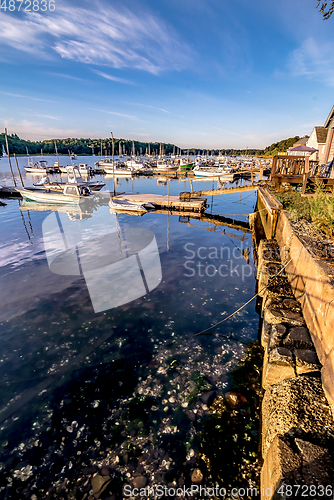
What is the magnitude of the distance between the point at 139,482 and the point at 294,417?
3.23 metres

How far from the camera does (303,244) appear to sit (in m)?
7.11

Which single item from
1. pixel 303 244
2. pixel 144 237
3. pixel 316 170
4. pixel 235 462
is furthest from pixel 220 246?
pixel 316 170

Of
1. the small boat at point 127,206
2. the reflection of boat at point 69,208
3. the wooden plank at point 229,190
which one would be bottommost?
the reflection of boat at point 69,208

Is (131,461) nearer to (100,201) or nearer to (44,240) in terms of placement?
(44,240)

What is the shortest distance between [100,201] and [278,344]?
31967 mm

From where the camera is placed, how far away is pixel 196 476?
4285 mm

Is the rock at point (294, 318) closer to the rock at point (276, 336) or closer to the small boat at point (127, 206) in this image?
the rock at point (276, 336)

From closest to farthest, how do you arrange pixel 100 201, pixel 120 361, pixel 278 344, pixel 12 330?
pixel 278 344 → pixel 120 361 → pixel 12 330 → pixel 100 201

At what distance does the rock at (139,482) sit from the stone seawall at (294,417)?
86.1 inches

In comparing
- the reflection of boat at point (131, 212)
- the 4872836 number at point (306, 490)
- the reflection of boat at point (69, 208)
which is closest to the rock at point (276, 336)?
the 4872836 number at point (306, 490)

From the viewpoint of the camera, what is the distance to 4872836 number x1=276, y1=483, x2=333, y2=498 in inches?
105

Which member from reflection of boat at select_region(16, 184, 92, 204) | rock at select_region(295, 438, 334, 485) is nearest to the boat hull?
reflection of boat at select_region(16, 184, 92, 204)

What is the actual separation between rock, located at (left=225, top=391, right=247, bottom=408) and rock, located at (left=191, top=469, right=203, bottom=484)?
1.63 metres

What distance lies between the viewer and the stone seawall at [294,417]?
9.37 feet
